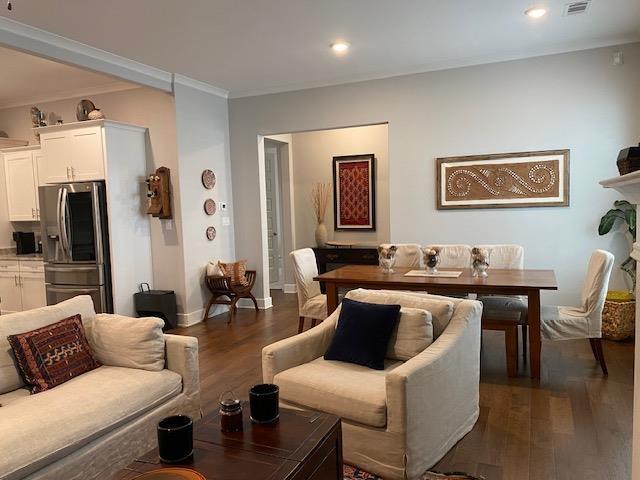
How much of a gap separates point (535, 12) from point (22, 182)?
5.93 meters

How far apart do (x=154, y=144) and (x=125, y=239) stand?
3.72 ft

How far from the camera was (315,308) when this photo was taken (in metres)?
4.31

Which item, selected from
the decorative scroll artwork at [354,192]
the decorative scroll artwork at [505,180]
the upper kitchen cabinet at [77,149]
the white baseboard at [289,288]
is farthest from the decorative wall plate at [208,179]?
the decorative scroll artwork at [505,180]

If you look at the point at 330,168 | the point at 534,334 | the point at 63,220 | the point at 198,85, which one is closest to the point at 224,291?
the point at 63,220

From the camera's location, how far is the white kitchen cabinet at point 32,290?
5676 mm

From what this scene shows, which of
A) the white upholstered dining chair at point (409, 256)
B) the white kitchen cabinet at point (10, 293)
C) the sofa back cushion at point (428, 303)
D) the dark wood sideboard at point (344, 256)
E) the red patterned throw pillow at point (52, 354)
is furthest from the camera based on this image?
the dark wood sideboard at point (344, 256)

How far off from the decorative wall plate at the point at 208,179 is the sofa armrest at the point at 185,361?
3325mm

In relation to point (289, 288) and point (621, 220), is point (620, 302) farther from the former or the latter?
point (289, 288)

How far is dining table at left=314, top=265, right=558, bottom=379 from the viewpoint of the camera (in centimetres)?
340

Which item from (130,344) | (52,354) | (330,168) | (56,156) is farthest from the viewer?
(330,168)

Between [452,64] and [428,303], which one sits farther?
[452,64]

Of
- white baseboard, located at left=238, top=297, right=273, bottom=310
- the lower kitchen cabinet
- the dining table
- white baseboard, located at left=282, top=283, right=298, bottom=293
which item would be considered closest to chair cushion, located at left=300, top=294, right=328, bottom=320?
→ the dining table

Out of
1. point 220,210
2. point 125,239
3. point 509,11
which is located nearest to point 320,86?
point 220,210

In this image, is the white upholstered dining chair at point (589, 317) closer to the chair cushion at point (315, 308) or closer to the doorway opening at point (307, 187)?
the chair cushion at point (315, 308)
